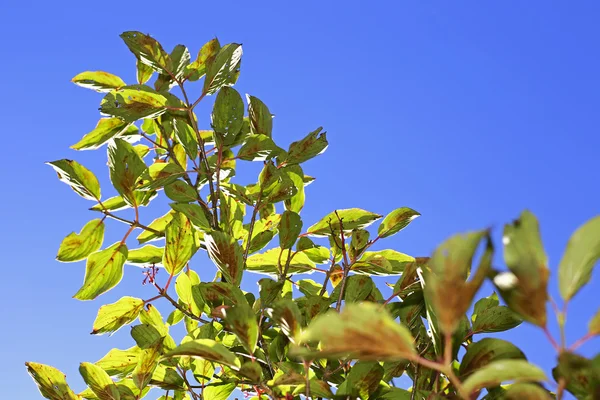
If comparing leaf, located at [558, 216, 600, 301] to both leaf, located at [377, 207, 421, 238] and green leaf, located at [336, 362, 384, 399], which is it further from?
leaf, located at [377, 207, 421, 238]

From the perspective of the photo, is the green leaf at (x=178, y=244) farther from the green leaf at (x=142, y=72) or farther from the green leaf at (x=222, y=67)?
the green leaf at (x=142, y=72)

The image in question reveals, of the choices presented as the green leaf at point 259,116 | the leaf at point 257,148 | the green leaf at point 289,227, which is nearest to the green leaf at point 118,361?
the green leaf at point 289,227

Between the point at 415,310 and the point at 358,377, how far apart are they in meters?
0.23

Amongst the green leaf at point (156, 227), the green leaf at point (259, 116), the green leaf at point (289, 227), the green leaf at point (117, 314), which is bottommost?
the green leaf at point (117, 314)

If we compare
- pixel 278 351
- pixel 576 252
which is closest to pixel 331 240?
pixel 278 351

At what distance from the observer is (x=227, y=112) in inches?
59.0

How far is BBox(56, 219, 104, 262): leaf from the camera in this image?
1.50 m

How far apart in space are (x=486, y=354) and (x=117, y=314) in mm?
924

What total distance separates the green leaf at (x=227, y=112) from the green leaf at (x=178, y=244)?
24cm

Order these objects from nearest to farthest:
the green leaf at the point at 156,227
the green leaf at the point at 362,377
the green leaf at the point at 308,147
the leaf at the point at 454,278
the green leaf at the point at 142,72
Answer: the leaf at the point at 454,278 → the green leaf at the point at 362,377 → the green leaf at the point at 308,147 → the green leaf at the point at 156,227 → the green leaf at the point at 142,72

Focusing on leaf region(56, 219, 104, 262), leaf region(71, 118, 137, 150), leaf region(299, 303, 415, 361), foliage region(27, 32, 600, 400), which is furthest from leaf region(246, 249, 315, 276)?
leaf region(299, 303, 415, 361)

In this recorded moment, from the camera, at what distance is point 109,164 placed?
141 centimetres

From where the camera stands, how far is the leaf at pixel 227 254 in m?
1.22

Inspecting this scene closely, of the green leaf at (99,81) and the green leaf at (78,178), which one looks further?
the green leaf at (99,81)
